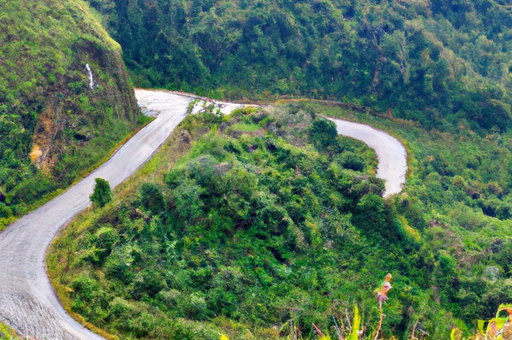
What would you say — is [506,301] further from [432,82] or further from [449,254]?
[432,82]

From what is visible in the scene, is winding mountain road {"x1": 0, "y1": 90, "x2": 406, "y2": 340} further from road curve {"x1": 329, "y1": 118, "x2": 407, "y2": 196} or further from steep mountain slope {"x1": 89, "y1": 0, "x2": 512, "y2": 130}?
steep mountain slope {"x1": 89, "y1": 0, "x2": 512, "y2": 130}

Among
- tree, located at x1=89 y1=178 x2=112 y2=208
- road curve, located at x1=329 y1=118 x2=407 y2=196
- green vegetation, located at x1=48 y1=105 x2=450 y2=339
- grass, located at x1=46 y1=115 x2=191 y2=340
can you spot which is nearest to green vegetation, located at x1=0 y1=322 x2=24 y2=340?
grass, located at x1=46 y1=115 x2=191 y2=340

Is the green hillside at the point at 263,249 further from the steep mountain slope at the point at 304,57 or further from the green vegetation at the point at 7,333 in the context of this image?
the steep mountain slope at the point at 304,57

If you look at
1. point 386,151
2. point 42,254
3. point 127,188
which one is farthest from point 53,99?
point 386,151

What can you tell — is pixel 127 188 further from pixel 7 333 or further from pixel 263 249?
pixel 7 333

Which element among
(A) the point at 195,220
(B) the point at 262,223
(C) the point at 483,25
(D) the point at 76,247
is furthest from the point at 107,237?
(C) the point at 483,25

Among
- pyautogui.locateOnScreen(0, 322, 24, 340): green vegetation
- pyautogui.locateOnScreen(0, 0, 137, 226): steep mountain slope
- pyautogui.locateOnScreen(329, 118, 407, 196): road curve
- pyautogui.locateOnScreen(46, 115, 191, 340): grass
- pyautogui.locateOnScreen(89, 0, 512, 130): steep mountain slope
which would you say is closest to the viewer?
pyautogui.locateOnScreen(0, 322, 24, 340): green vegetation
